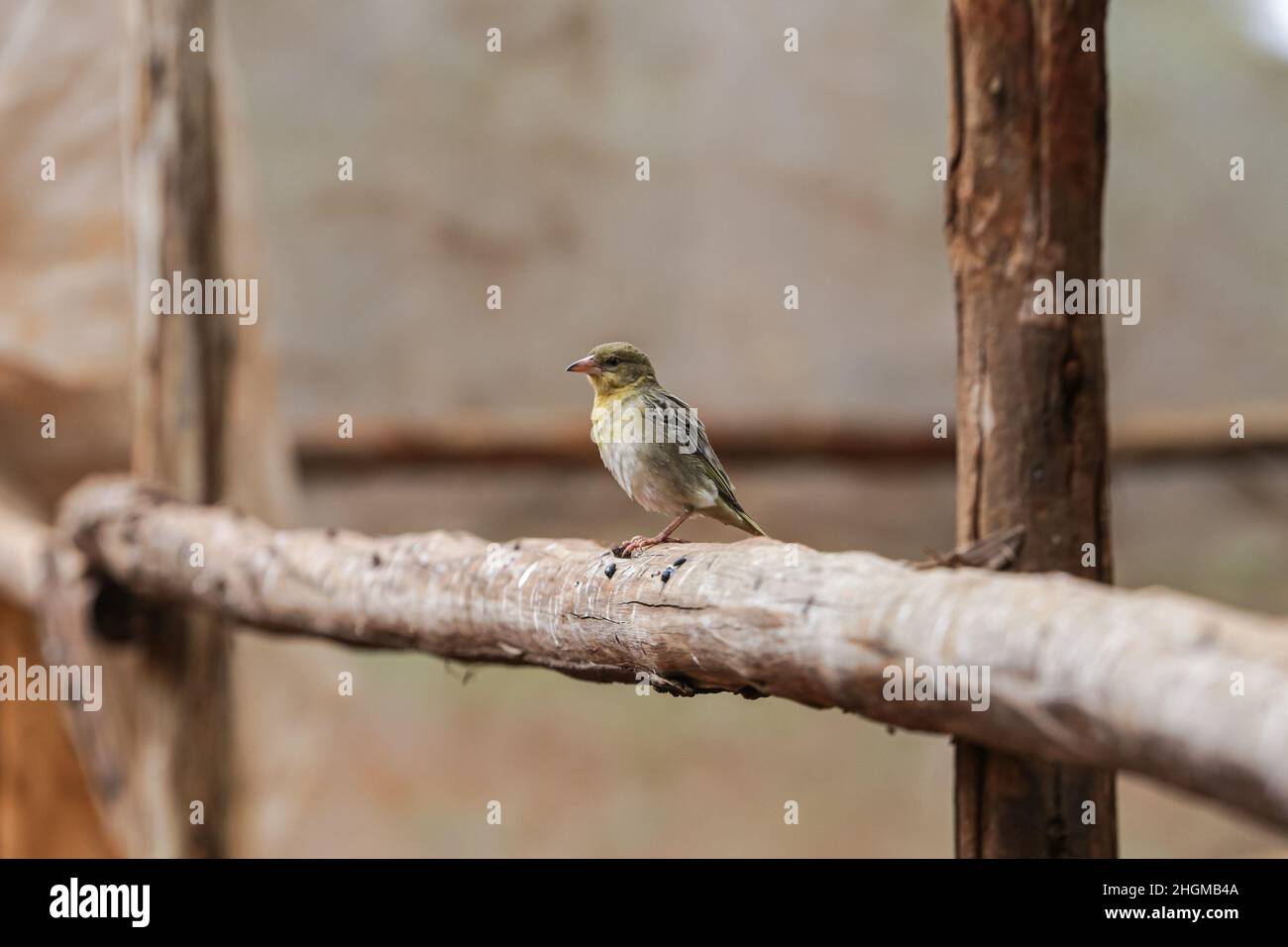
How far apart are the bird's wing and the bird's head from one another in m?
0.07

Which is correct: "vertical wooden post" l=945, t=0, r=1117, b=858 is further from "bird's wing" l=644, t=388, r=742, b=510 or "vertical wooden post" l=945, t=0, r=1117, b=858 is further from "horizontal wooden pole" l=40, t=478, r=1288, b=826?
"horizontal wooden pole" l=40, t=478, r=1288, b=826

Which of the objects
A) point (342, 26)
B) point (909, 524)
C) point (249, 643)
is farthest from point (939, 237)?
point (249, 643)

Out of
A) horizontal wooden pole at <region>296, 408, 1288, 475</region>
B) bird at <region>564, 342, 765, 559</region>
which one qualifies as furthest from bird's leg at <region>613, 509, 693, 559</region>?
horizontal wooden pole at <region>296, 408, 1288, 475</region>

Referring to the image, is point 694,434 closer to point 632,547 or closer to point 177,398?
point 632,547

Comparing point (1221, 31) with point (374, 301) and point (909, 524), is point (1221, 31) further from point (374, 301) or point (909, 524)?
point (374, 301)

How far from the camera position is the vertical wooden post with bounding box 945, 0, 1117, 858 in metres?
2.31

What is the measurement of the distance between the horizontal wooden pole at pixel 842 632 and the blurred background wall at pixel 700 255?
4271mm

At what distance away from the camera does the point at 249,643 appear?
→ 4.02m

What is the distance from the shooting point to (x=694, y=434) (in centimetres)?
226

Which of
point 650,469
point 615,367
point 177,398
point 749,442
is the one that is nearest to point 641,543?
point 650,469

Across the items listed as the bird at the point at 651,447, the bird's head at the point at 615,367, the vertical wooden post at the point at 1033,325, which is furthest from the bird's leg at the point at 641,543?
the vertical wooden post at the point at 1033,325

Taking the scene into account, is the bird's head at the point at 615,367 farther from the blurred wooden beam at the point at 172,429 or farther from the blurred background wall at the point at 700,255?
the blurred background wall at the point at 700,255

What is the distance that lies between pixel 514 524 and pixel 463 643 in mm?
4726

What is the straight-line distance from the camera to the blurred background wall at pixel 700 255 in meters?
7.05
